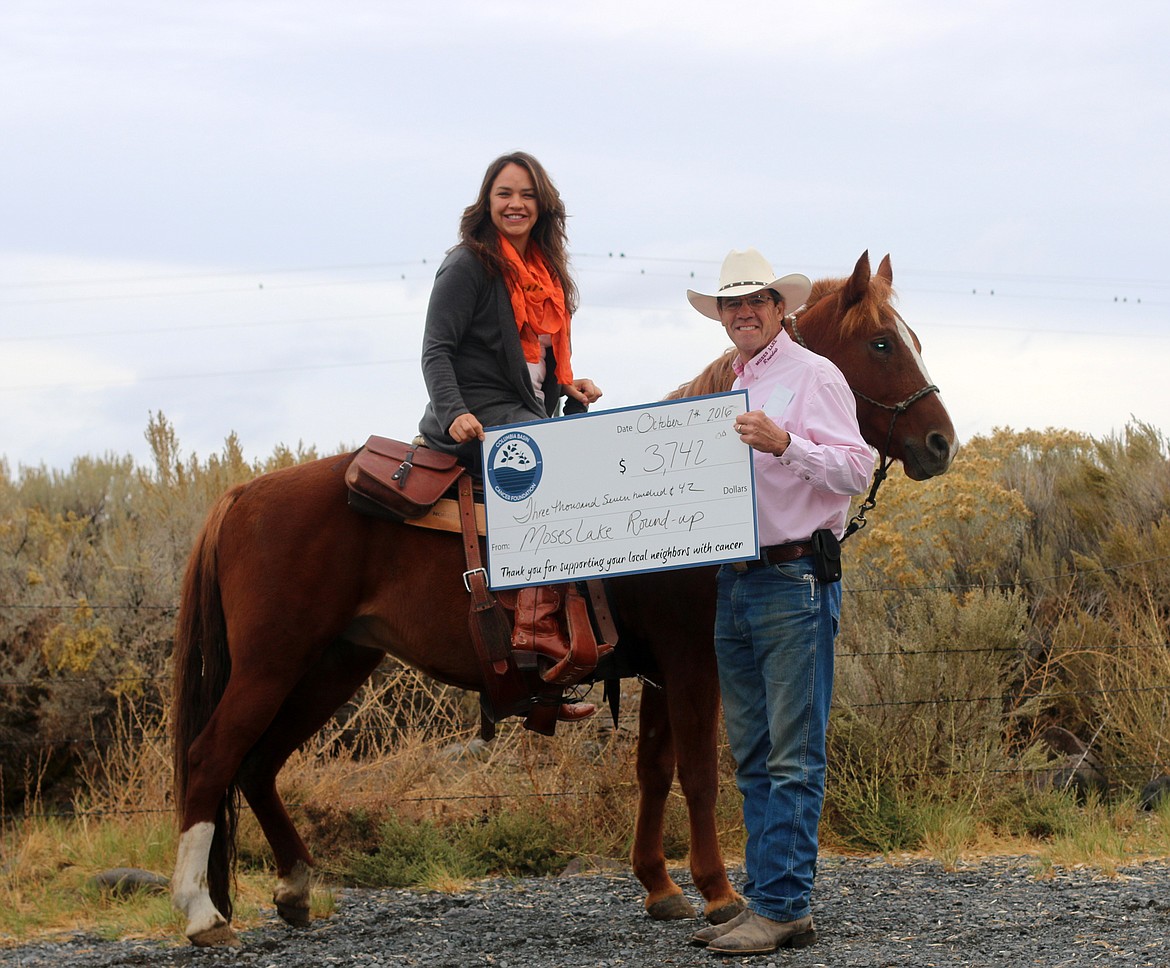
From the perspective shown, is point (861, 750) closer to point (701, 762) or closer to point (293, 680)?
point (701, 762)

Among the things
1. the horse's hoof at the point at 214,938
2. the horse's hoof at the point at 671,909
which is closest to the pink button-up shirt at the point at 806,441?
the horse's hoof at the point at 671,909

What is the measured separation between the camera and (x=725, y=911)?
200 inches

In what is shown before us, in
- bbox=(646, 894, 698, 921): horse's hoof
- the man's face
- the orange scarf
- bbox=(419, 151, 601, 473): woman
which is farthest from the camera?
bbox=(646, 894, 698, 921): horse's hoof

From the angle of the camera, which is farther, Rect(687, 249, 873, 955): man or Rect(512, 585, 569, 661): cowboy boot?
Rect(512, 585, 569, 661): cowboy boot

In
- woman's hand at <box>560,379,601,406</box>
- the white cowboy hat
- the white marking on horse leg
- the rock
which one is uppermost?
the white cowboy hat

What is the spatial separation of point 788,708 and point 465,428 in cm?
162

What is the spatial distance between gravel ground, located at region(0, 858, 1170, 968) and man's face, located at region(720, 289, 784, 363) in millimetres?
2247

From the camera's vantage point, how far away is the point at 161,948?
17.2 ft

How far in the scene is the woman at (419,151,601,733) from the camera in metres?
5.03

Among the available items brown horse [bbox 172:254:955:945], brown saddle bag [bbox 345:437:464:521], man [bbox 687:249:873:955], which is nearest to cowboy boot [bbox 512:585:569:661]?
brown horse [bbox 172:254:955:945]

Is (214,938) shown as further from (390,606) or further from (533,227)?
(533,227)

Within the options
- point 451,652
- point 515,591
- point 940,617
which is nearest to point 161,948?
point 451,652

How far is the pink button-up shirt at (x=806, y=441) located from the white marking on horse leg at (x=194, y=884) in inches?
101

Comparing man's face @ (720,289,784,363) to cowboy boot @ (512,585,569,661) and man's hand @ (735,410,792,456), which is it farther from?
cowboy boot @ (512,585,569,661)
